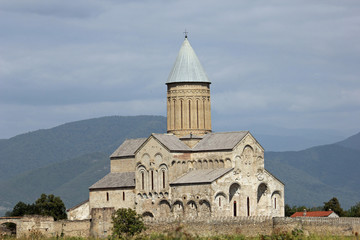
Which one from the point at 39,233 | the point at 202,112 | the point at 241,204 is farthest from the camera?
the point at 202,112

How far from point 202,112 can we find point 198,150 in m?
4.14

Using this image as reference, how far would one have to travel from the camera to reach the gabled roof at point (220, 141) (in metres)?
67.4

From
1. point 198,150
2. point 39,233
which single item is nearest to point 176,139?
point 198,150

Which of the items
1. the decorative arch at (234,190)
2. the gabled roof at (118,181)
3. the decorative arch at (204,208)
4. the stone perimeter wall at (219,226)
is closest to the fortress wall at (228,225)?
the stone perimeter wall at (219,226)

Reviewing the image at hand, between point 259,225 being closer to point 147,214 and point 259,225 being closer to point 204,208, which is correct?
point 204,208

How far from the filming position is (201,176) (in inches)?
2601

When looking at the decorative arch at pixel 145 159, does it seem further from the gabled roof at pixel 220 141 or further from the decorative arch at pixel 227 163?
the decorative arch at pixel 227 163

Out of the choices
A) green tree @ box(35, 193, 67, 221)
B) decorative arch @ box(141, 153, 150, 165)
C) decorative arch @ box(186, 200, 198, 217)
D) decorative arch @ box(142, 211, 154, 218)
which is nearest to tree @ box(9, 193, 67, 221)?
green tree @ box(35, 193, 67, 221)

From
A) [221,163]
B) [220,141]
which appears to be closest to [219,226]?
[221,163]

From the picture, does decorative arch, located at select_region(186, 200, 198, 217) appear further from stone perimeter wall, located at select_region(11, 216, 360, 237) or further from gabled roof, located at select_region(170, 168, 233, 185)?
stone perimeter wall, located at select_region(11, 216, 360, 237)

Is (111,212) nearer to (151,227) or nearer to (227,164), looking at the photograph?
(151,227)

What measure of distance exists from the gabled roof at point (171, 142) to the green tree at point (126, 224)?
823 centimetres

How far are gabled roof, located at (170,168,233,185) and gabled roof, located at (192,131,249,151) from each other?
5.83 ft

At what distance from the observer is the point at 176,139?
70.3 m
